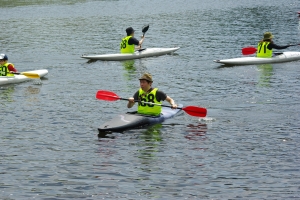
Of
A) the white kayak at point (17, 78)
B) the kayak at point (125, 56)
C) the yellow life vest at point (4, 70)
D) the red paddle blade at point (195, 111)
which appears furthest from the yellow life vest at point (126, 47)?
the red paddle blade at point (195, 111)

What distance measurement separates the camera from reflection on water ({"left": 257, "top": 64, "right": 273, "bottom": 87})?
26.4m

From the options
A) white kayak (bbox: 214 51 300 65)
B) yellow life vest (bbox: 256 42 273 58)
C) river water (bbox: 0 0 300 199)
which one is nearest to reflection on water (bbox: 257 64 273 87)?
river water (bbox: 0 0 300 199)

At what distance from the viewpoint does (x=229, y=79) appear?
27594 millimetres

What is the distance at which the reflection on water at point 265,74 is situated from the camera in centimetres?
2639

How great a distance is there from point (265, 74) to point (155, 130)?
37.0ft

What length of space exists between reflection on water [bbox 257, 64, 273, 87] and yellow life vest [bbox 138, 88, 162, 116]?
26.7 ft

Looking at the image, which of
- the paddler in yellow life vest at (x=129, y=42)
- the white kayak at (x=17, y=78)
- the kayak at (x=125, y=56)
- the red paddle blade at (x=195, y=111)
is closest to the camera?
the red paddle blade at (x=195, y=111)

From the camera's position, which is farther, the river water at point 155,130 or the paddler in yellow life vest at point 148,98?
the paddler in yellow life vest at point 148,98

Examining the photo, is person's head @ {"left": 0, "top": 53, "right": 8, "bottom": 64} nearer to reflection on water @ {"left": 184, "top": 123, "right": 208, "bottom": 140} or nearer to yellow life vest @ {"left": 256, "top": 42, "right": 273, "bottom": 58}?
reflection on water @ {"left": 184, "top": 123, "right": 208, "bottom": 140}

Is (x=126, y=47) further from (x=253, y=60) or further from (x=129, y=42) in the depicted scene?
(x=253, y=60)

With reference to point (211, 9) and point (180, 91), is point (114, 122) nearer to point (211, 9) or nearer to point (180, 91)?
point (180, 91)

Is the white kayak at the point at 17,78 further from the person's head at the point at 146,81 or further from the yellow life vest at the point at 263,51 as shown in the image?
the yellow life vest at the point at 263,51

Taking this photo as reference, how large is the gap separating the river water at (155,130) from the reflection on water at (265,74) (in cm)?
5

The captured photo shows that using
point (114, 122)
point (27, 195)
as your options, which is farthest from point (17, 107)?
point (27, 195)
